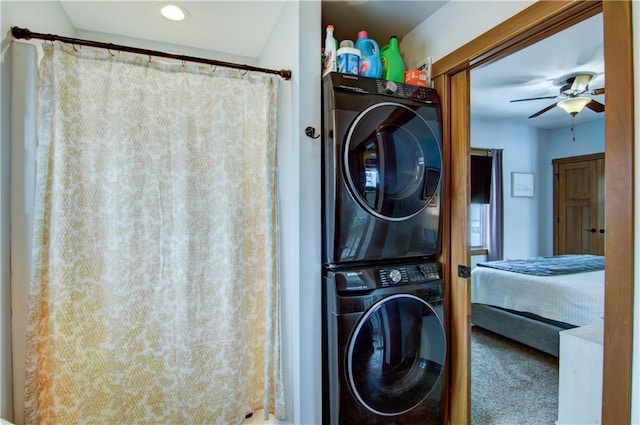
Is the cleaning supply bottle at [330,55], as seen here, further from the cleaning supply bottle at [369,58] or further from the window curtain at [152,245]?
the window curtain at [152,245]

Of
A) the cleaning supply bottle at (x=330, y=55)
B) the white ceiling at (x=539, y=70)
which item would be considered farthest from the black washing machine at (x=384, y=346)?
the white ceiling at (x=539, y=70)

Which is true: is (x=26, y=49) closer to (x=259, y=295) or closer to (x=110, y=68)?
(x=110, y=68)

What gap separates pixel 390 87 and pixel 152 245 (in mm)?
1330

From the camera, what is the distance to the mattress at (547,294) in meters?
2.33

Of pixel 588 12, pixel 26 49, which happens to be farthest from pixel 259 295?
pixel 588 12

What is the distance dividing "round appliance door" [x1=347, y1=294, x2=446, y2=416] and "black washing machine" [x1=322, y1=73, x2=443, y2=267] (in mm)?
261

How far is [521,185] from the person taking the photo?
15.5 feet

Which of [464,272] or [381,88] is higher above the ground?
[381,88]

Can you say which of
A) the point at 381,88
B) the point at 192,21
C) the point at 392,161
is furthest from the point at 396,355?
the point at 192,21

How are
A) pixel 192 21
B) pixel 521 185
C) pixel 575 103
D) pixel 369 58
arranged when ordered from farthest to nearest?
pixel 521 185 < pixel 575 103 < pixel 192 21 < pixel 369 58

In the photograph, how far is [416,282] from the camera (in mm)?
1515

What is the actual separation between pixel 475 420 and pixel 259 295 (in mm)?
1450

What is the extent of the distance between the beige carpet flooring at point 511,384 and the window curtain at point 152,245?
133 centimetres

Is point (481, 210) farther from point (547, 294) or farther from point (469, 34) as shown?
point (469, 34)
